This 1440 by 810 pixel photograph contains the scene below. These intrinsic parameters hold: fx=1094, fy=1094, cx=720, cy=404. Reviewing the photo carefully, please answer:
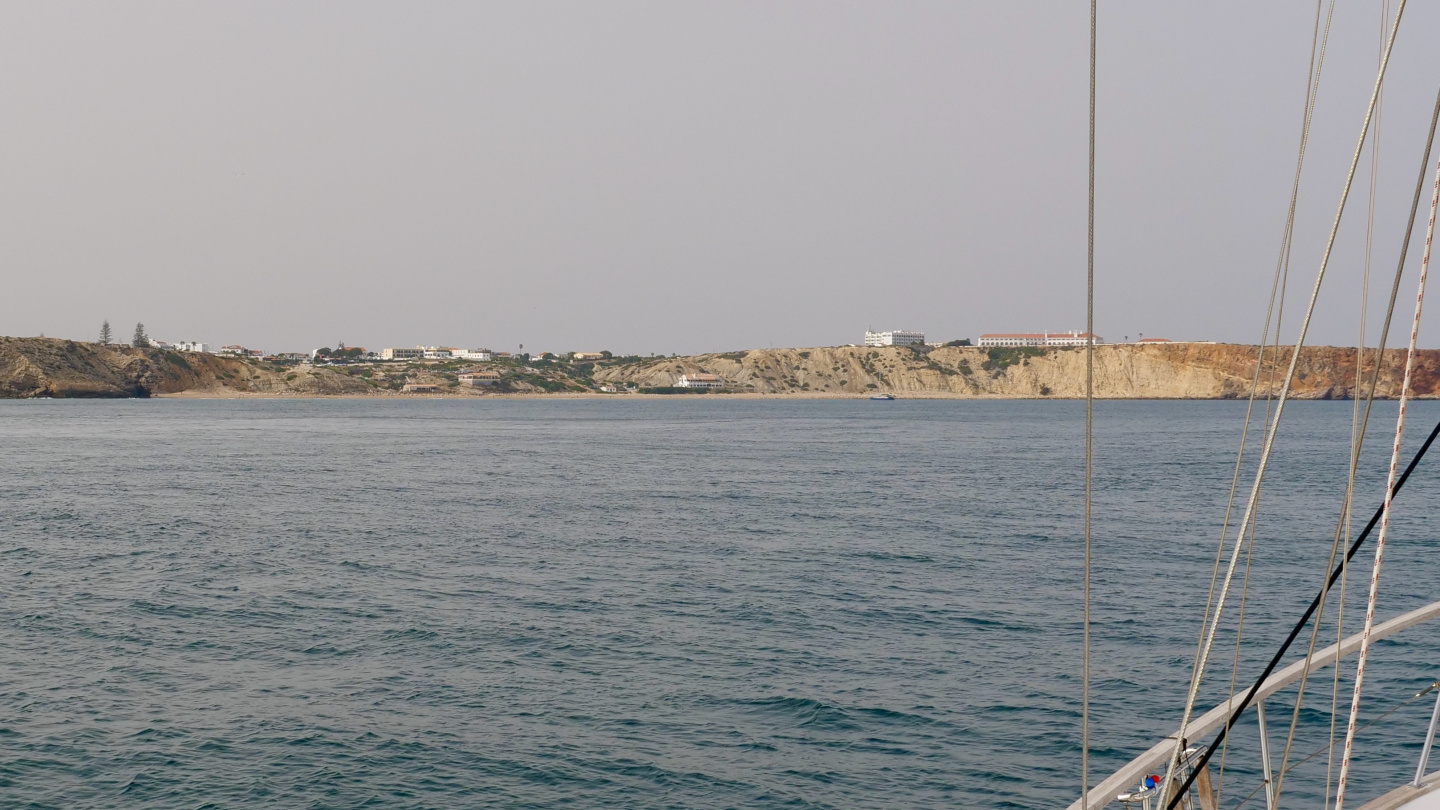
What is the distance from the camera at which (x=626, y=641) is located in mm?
25000

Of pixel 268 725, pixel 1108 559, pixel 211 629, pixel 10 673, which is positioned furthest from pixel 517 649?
pixel 1108 559

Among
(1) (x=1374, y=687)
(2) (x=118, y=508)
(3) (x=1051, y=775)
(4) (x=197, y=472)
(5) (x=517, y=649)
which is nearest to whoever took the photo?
(3) (x=1051, y=775)

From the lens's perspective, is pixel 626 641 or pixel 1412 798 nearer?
pixel 1412 798

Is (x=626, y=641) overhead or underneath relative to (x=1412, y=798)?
underneath

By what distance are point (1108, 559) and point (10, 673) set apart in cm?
3106

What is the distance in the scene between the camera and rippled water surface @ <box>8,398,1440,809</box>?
17016 mm

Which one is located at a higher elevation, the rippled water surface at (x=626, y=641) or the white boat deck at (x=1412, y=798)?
the white boat deck at (x=1412, y=798)

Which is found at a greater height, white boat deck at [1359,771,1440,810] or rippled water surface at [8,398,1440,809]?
white boat deck at [1359,771,1440,810]

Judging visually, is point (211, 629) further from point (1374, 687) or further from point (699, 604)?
point (1374, 687)

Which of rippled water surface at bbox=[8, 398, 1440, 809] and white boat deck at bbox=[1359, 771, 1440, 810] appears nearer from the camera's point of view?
white boat deck at bbox=[1359, 771, 1440, 810]

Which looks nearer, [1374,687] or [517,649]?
[1374,687]

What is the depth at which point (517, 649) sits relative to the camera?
24.2 meters

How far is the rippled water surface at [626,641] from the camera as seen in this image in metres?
17.0

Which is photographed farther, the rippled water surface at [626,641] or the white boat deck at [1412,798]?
the rippled water surface at [626,641]
